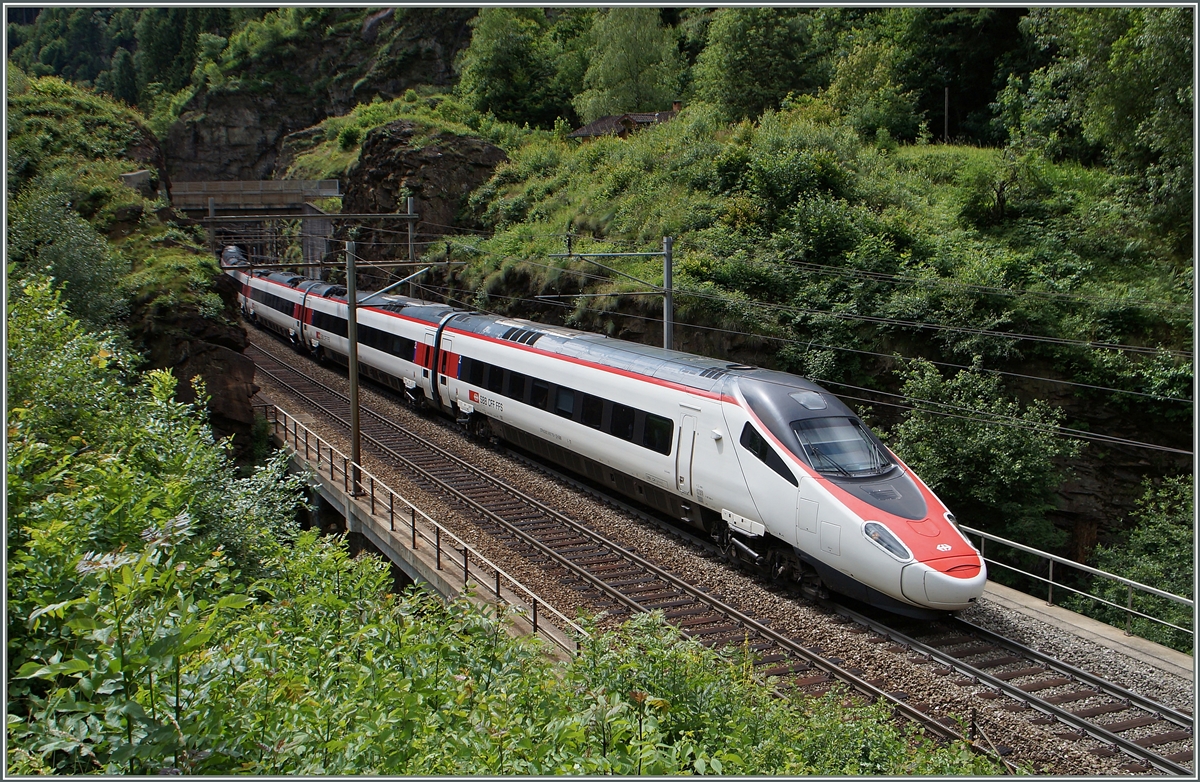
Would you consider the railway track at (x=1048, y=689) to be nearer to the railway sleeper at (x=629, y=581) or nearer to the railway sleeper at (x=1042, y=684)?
the railway sleeper at (x=1042, y=684)

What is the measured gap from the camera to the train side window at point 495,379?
18.9 metres

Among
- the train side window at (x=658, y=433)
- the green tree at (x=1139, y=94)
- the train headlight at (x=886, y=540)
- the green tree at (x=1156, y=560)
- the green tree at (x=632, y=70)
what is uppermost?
the green tree at (x=632, y=70)

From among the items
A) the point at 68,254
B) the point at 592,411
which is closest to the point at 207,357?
the point at 68,254

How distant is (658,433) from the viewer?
14.0m

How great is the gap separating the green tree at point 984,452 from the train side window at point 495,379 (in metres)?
8.66

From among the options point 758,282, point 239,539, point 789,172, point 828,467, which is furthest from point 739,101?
point 239,539

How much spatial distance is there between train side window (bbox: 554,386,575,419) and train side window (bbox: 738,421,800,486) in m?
4.84

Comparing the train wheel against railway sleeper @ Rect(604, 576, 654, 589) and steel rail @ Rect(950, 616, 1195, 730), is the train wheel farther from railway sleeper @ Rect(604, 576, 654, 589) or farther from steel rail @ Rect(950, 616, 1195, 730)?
steel rail @ Rect(950, 616, 1195, 730)

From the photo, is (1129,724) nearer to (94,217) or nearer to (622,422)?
(622,422)

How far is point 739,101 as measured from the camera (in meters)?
38.3

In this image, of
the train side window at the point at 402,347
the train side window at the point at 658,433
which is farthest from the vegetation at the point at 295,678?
the train side window at the point at 402,347

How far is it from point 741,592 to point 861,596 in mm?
1869

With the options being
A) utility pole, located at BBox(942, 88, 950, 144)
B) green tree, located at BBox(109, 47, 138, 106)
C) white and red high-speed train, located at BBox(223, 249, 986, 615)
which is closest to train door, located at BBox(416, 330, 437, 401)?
white and red high-speed train, located at BBox(223, 249, 986, 615)

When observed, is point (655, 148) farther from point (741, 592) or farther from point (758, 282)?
point (741, 592)
